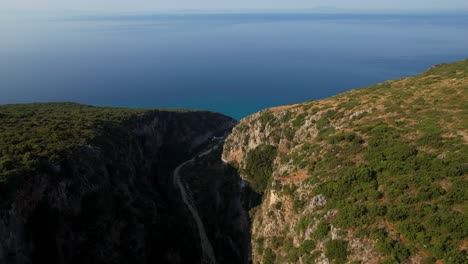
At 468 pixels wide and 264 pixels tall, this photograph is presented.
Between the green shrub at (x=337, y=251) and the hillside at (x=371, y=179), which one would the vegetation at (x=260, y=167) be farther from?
the green shrub at (x=337, y=251)

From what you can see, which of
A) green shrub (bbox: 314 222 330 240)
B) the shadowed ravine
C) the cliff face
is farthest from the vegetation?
green shrub (bbox: 314 222 330 240)

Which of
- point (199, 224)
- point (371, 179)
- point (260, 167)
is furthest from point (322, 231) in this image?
point (199, 224)

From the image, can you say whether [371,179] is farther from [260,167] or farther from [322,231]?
[260,167]

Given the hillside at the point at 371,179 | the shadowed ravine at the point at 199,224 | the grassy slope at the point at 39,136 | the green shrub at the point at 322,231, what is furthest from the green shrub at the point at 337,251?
the grassy slope at the point at 39,136

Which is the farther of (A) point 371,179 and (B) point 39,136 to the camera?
(B) point 39,136

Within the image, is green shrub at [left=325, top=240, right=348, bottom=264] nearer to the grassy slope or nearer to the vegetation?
the vegetation

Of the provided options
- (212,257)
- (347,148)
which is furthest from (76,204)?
(347,148)
